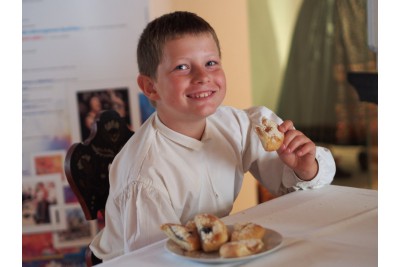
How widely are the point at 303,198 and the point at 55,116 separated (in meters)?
1.64

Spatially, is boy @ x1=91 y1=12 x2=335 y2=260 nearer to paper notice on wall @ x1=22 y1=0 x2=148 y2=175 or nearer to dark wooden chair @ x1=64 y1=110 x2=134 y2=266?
dark wooden chair @ x1=64 y1=110 x2=134 y2=266

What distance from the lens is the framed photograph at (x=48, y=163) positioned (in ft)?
8.98

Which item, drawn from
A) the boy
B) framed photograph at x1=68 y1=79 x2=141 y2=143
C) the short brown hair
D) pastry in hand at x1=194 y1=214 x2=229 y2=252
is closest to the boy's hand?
the boy

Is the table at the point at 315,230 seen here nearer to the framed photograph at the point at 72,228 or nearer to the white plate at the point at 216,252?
the white plate at the point at 216,252

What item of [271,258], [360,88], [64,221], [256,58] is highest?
[256,58]

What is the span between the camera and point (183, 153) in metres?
1.47

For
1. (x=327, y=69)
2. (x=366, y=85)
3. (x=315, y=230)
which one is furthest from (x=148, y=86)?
(x=327, y=69)

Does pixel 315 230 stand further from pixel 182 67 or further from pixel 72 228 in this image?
pixel 72 228

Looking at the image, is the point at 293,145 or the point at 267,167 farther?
the point at 267,167

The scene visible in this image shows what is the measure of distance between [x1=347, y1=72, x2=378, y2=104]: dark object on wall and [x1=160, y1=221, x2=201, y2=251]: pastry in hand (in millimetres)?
1450

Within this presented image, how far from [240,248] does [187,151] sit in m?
0.56

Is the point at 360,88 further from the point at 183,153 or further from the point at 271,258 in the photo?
the point at 271,258

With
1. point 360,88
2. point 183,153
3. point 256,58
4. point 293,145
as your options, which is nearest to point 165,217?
point 183,153

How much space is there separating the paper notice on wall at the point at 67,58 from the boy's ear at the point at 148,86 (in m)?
1.17
